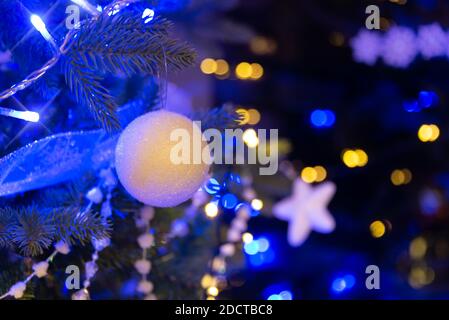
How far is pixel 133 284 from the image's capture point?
1121mm

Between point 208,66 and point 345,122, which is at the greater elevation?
point 208,66

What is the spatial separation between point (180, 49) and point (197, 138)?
0.12 m

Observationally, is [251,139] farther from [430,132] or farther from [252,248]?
[430,132]

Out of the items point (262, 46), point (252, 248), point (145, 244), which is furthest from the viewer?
point (262, 46)

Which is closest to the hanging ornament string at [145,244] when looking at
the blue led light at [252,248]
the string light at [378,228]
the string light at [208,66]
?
the blue led light at [252,248]

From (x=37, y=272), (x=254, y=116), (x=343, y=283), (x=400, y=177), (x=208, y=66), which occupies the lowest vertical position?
(x=37, y=272)

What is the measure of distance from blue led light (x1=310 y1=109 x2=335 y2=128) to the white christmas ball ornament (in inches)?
53.8

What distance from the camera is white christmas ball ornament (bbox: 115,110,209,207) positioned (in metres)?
0.75

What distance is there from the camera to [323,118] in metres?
2.09

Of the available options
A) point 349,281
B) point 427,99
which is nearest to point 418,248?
point 349,281

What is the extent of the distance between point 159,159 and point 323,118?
1.42 metres

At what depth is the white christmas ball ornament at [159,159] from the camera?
0.75 m

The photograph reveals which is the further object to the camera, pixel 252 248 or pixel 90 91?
pixel 252 248

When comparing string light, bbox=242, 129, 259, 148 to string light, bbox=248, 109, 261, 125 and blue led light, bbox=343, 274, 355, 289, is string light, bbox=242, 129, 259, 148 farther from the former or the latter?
string light, bbox=248, 109, 261, 125
